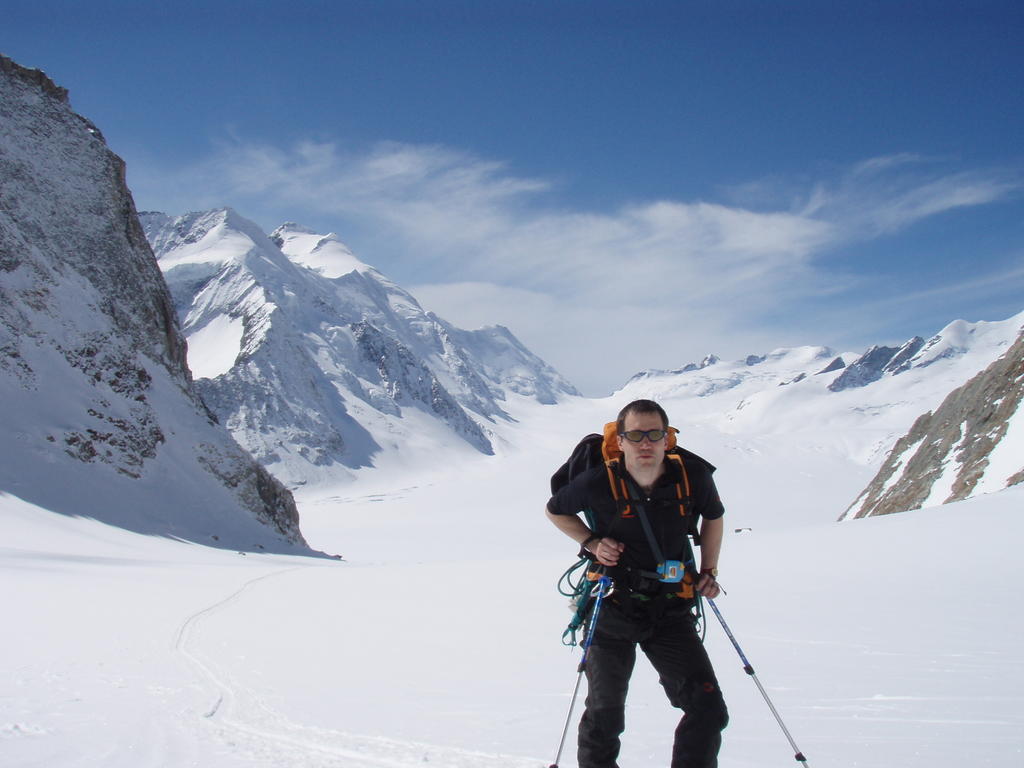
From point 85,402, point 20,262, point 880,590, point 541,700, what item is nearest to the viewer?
point 541,700

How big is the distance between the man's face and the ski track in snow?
225 centimetres

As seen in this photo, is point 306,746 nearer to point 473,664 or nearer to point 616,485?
point 473,664

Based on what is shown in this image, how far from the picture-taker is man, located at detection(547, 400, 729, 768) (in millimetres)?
4176

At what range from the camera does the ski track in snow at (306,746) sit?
4883mm

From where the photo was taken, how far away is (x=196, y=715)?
580cm

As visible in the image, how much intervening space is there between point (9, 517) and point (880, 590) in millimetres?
24908

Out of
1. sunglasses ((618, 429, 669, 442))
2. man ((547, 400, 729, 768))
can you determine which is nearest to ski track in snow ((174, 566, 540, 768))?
man ((547, 400, 729, 768))

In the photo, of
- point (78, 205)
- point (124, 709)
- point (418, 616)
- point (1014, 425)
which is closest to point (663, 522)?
point (124, 709)

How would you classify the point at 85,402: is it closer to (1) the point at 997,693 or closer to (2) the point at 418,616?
(2) the point at 418,616

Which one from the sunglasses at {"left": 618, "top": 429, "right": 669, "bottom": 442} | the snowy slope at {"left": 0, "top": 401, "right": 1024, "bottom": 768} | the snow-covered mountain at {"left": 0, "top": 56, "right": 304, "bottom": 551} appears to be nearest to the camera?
the sunglasses at {"left": 618, "top": 429, "right": 669, "bottom": 442}

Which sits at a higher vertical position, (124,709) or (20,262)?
(20,262)

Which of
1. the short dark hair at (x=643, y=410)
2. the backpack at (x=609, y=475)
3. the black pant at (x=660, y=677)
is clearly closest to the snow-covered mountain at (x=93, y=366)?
the backpack at (x=609, y=475)

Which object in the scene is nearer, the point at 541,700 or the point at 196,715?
the point at 196,715

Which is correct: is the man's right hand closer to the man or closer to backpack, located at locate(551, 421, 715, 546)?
the man
